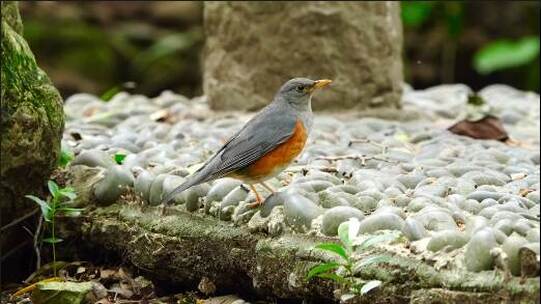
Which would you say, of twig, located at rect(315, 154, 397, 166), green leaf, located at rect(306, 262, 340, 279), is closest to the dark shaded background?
twig, located at rect(315, 154, 397, 166)

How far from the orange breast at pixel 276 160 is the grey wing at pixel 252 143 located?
0.02m

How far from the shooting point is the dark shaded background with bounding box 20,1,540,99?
834 centimetres

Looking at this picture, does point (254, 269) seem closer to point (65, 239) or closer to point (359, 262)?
point (359, 262)

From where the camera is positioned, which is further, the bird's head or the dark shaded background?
the dark shaded background

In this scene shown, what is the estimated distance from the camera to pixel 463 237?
258cm

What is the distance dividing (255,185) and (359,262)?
Result: 2.88 feet

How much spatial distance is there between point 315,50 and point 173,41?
3986 mm

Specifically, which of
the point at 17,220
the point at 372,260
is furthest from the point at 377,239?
the point at 17,220

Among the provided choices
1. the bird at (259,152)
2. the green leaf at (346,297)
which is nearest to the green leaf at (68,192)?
the bird at (259,152)

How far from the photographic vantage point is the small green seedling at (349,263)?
2594 millimetres

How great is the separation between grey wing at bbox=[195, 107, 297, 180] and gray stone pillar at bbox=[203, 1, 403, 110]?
1.79 metres

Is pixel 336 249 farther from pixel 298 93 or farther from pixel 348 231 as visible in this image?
pixel 298 93

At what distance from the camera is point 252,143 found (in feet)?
10.5

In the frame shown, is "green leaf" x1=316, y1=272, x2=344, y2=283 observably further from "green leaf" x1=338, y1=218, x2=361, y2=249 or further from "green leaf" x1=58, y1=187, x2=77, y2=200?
"green leaf" x1=58, y1=187, x2=77, y2=200
